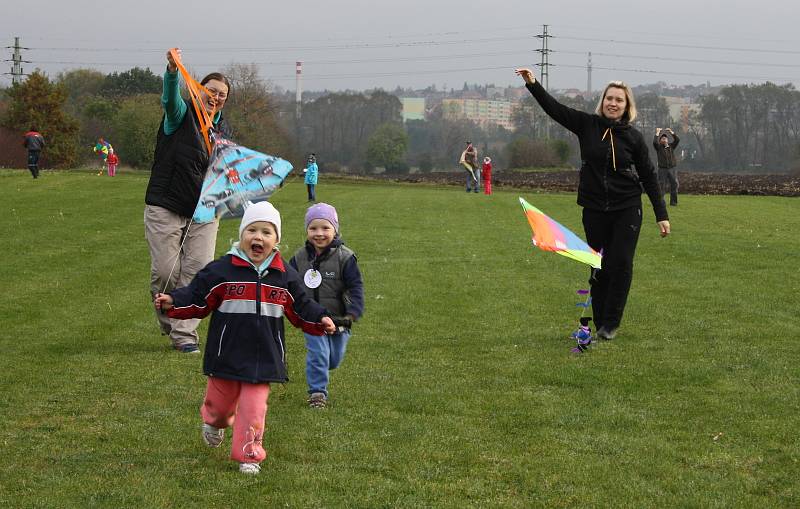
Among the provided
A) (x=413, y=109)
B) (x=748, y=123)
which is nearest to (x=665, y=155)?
(x=748, y=123)

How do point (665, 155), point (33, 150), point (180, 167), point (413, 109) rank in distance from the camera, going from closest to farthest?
1. point (180, 167)
2. point (665, 155)
3. point (33, 150)
4. point (413, 109)

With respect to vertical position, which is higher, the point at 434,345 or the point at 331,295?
the point at 331,295

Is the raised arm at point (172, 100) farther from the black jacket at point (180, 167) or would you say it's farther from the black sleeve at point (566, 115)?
the black sleeve at point (566, 115)

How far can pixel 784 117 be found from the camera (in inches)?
4793

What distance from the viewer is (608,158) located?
10.3m

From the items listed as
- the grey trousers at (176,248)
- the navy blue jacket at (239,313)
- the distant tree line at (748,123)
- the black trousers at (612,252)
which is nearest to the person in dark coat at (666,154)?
the black trousers at (612,252)

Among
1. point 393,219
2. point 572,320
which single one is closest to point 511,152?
point 393,219

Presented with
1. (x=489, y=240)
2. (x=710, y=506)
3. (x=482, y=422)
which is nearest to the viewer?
(x=710, y=506)

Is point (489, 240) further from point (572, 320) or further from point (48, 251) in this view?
point (572, 320)

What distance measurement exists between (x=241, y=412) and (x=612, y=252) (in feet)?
16.9

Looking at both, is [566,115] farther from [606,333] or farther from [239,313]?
[239,313]

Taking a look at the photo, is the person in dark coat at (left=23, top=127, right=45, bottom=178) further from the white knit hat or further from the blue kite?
the white knit hat

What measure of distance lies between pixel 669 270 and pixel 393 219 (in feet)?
37.2

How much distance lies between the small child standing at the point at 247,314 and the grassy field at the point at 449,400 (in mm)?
368
